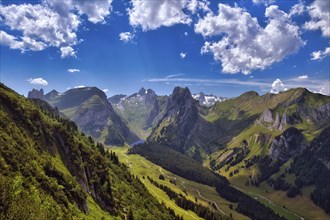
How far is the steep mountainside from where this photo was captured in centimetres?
6072

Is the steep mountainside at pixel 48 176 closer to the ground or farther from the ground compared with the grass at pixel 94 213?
farther from the ground

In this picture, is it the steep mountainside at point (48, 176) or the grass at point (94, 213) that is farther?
the grass at point (94, 213)

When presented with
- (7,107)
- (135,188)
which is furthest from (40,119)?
(135,188)

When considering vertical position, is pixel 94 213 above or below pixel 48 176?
below

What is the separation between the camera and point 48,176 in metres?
85.4

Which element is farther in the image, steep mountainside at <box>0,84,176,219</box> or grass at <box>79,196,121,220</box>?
grass at <box>79,196,121,220</box>

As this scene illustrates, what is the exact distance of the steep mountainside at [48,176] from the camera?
199 ft

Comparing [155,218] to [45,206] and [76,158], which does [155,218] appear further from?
[45,206]

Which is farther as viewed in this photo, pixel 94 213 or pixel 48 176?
pixel 94 213

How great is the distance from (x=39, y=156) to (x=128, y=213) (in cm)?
4183

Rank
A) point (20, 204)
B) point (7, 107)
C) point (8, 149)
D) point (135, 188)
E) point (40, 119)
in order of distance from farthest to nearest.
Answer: point (135, 188) < point (40, 119) < point (7, 107) < point (8, 149) < point (20, 204)

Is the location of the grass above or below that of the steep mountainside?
below

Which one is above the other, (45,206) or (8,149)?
(8,149)

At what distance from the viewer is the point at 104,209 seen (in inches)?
4363
